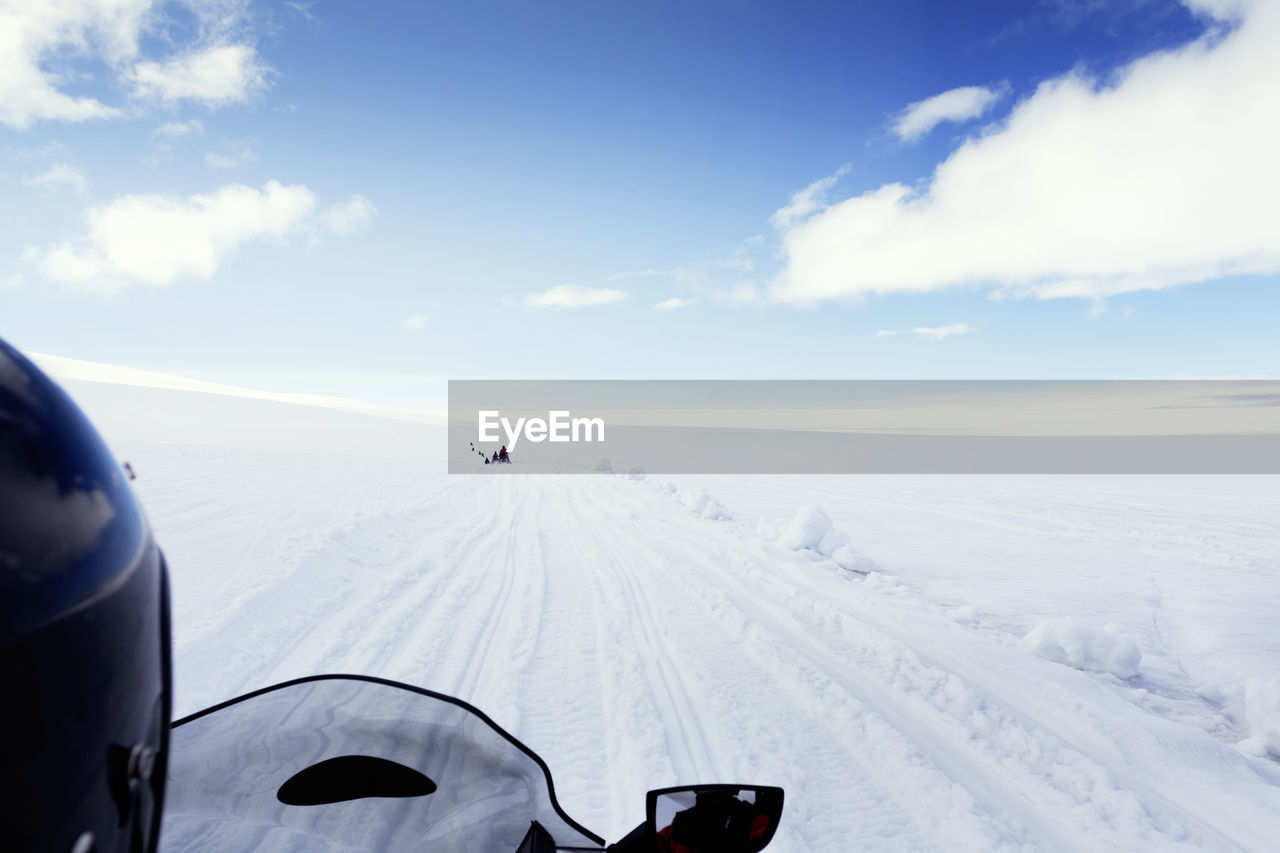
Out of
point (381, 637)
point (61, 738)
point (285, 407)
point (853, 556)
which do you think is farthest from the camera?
point (285, 407)

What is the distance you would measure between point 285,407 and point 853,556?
199 ft

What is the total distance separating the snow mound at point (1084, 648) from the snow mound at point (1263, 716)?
0.64 m

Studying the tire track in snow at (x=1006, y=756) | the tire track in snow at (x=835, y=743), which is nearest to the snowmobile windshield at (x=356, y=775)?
the tire track in snow at (x=835, y=743)

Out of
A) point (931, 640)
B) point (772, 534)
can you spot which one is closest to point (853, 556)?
point (772, 534)

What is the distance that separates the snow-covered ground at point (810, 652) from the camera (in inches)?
109

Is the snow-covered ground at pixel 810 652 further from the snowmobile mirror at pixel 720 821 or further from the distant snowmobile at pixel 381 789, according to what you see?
the snowmobile mirror at pixel 720 821

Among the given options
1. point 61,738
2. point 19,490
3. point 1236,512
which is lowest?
point 1236,512

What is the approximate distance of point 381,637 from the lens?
427 cm

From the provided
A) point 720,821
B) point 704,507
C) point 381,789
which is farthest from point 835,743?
point 704,507

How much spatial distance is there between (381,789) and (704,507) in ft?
33.1

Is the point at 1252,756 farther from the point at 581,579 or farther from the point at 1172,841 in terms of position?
the point at 581,579

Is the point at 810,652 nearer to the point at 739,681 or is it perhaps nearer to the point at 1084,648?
the point at 739,681

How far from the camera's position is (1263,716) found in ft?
11.6

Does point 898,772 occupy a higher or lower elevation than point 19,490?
lower
